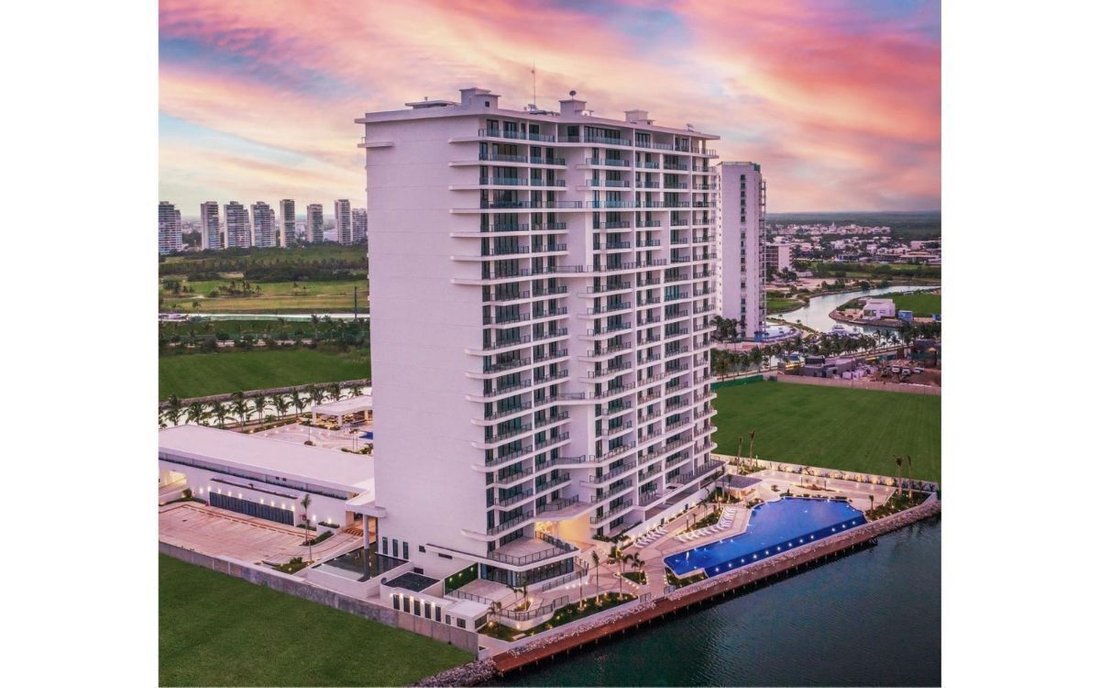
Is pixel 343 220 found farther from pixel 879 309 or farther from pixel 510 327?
pixel 510 327

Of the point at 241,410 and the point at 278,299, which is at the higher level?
the point at 278,299

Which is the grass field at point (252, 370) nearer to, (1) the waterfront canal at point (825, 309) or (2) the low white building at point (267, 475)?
(2) the low white building at point (267, 475)

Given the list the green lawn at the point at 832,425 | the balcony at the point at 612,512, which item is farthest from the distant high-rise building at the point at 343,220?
the balcony at the point at 612,512

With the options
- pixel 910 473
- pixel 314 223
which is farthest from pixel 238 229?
pixel 910 473

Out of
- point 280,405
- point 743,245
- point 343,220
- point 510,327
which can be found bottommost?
point 280,405

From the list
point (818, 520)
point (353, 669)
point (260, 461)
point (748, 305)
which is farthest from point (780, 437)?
point (748, 305)

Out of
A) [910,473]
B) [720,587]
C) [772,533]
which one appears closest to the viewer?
[720,587]

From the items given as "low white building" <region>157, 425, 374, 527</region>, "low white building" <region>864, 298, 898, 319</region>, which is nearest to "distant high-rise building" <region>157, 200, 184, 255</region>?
"low white building" <region>157, 425, 374, 527</region>
